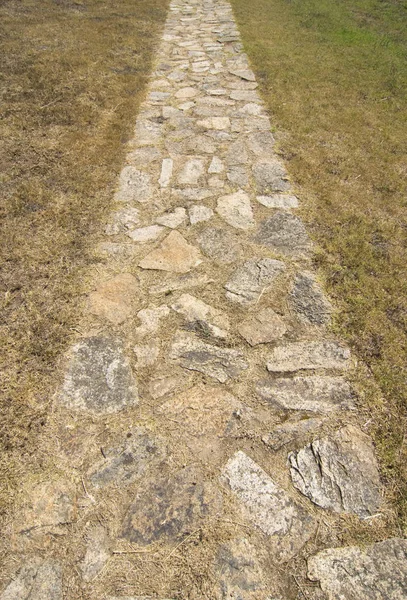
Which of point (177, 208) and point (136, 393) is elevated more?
point (177, 208)

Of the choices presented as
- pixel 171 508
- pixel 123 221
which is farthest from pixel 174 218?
pixel 171 508

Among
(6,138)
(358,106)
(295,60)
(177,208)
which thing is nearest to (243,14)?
(295,60)

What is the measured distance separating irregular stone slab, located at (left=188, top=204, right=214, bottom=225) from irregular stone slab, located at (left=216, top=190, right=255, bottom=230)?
9cm

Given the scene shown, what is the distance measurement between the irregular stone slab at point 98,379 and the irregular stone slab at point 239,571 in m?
0.83

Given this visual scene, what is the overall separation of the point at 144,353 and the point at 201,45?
6.96 m

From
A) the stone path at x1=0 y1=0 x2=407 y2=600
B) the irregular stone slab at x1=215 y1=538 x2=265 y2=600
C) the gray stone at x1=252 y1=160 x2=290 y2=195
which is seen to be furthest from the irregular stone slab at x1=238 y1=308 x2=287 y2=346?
the gray stone at x1=252 y1=160 x2=290 y2=195

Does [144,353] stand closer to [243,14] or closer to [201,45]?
[201,45]

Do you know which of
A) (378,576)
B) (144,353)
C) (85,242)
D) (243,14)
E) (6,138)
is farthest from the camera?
(243,14)

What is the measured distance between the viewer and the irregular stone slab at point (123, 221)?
125 inches

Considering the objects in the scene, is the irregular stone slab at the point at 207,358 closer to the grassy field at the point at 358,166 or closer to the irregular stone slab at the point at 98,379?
the irregular stone slab at the point at 98,379

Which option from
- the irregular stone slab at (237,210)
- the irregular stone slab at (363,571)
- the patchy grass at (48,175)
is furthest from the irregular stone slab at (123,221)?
the irregular stone slab at (363,571)

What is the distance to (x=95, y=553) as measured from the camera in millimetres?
1546

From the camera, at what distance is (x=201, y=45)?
23.4 feet

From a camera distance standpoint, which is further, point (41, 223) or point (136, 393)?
point (41, 223)
